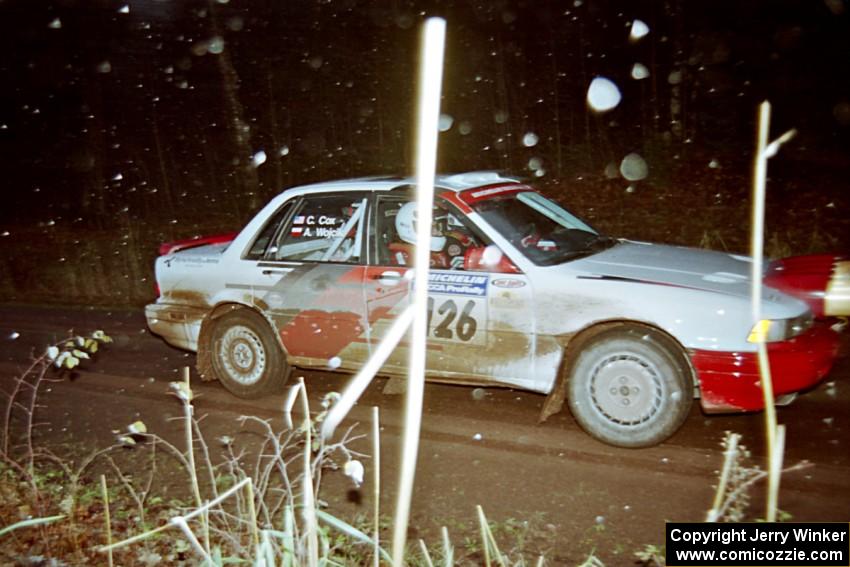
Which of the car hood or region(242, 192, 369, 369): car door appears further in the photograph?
region(242, 192, 369, 369): car door

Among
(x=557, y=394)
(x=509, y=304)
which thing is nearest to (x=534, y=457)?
(x=557, y=394)

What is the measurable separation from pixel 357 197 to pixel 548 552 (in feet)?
9.70

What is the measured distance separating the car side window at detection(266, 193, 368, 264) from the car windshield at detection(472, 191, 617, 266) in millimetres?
920

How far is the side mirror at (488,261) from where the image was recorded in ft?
16.2

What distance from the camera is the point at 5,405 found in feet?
21.5

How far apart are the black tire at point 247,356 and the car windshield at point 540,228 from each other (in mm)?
2013

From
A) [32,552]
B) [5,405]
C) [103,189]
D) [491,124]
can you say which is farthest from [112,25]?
[32,552]

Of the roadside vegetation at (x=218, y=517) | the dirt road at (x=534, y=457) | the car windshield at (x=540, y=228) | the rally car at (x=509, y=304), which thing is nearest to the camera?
the roadside vegetation at (x=218, y=517)

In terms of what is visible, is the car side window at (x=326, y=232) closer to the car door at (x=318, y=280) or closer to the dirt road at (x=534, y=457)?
the car door at (x=318, y=280)

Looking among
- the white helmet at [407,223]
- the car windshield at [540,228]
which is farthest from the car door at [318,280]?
the car windshield at [540,228]

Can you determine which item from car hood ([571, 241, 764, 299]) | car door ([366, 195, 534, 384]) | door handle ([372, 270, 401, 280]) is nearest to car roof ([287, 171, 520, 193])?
car door ([366, 195, 534, 384])

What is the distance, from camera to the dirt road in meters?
3.87

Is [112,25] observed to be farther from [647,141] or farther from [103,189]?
[647,141]

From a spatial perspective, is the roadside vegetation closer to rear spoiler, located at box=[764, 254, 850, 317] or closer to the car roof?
rear spoiler, located at box=[764, 254, 850, 317]
